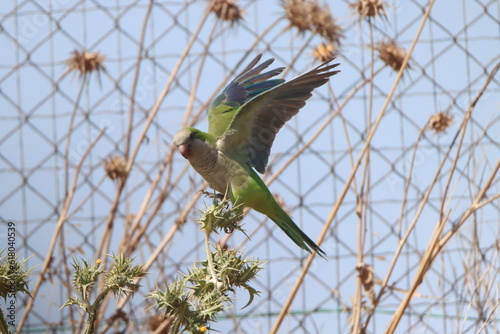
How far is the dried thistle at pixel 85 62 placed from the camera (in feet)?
8.64

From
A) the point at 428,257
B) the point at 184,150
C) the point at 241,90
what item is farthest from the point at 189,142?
the point at 428,257

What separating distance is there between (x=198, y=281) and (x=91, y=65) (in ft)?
5.72

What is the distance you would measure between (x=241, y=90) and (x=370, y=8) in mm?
545

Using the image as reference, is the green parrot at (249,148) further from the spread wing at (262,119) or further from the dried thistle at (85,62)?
the dried thistle at (85,62)

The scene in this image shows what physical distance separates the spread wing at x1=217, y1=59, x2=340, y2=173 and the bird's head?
10 cm

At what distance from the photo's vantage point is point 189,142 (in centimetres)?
186

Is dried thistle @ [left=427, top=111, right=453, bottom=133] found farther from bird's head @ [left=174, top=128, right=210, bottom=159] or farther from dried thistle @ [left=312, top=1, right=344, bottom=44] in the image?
bird's head @ [left=174, top=128, right=210, bottom=159]

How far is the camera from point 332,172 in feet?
11.7

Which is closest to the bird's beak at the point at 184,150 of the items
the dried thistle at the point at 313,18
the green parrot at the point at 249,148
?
the green parrot at the point at 249,148

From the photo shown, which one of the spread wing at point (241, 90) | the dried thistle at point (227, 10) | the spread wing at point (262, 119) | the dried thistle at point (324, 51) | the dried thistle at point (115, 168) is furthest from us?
the dried thistle at point (227, 10)

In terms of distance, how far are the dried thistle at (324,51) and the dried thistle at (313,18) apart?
0.20 ft

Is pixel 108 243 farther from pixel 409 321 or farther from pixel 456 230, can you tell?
pixel 409 321

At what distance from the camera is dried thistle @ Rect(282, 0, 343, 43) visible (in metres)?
2.49

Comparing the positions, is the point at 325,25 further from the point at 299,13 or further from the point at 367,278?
the point at 367,278
